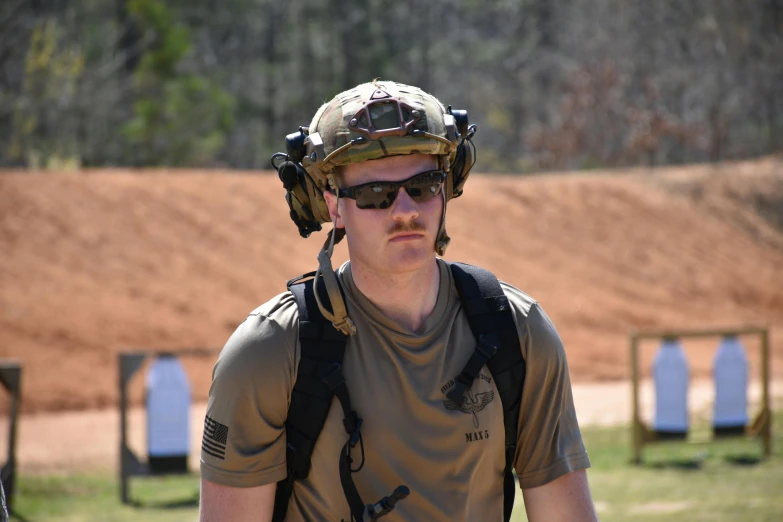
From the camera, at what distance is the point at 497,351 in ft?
8.40

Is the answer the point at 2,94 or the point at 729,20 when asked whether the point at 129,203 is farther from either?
the point at 729,20

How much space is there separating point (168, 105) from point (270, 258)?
13050 mm

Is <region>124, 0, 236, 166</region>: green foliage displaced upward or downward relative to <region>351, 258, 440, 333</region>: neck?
upward

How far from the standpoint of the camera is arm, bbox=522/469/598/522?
2.67 metres

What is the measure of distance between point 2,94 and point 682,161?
27151 mm

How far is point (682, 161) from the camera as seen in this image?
44969 mm

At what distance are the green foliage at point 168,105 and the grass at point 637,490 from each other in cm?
2386

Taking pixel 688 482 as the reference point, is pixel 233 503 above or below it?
above

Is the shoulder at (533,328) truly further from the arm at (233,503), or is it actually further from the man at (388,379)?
the arm at (233,503)

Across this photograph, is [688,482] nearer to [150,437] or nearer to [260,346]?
[150,437]

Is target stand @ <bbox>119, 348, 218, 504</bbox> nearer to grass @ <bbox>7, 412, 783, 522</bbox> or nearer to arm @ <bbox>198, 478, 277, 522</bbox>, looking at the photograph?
grass @ <bbox>7, 412, 783, 522</bbox>

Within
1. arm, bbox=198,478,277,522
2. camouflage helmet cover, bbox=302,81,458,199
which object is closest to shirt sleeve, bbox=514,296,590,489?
camouflage helmet cover, bbox=302,81,458,199

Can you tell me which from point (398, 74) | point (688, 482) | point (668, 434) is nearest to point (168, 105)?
point (398, 74)

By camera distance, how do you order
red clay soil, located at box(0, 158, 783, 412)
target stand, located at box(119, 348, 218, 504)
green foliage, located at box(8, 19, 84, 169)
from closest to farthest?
1. target stand, located at box(119, 348, 218, 504)
2. red clay soil, located at box(0, 158, 783, 412)
3. green foliage, located at box(8, 19, 84, 169)
